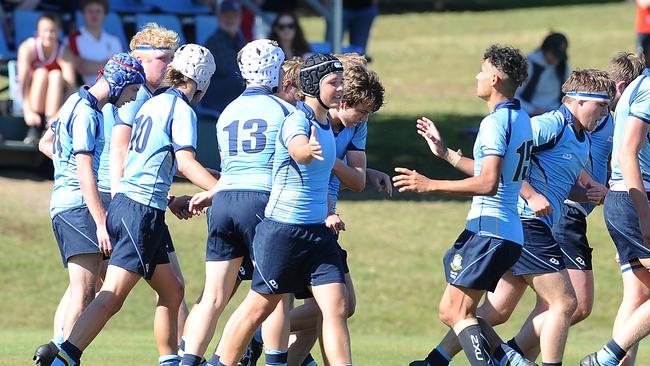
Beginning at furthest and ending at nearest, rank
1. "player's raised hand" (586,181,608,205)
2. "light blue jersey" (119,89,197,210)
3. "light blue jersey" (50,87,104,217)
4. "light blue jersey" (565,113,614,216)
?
"light blue jersey" (565,113,614,216), "player's raised hand" (586,181,608,205), "light blue jersey" (50,87,104,217), "light blue jersey" (119,89,197,210)

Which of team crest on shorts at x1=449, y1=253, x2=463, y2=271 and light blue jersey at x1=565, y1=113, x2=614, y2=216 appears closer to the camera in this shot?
team crest on shorts at x1=449, y1=253, x2=463, y2=271

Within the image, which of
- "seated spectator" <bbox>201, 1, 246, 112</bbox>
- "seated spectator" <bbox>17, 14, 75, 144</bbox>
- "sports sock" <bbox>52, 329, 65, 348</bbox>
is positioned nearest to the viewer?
"sports sock" <bbox>52, 329, 65, 348</bbox>

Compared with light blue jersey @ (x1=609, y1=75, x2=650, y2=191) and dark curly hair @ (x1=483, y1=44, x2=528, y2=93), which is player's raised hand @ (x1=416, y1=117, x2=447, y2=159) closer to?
dark curly hair @ (x1=483, y1=44, x2=528, y2=93)

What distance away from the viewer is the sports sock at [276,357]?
28.0 feet

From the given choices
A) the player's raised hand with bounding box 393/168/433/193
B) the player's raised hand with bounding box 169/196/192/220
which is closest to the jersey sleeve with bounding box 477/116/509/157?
the player's raised hand with bounding box 393/168/433/193

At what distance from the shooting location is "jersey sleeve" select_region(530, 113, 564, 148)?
28.6ft

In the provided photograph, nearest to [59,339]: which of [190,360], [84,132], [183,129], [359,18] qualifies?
[190,360]

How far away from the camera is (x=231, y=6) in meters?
17.9

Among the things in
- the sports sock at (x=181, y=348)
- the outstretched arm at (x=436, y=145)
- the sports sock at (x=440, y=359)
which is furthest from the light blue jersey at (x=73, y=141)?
the sports sock at (x=440, y=359)

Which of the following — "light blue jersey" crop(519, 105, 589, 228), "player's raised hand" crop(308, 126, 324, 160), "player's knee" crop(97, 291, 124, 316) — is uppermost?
"player's raised hand" crop(308, 126, 324, 160)

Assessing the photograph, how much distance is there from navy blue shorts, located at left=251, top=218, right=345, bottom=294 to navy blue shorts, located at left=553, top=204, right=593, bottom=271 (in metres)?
2.03

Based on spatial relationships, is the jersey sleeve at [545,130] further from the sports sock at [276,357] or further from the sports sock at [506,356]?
the sports sock at [276,357]

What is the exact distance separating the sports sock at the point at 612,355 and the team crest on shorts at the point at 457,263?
1.32 meters

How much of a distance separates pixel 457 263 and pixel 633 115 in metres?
1.53
